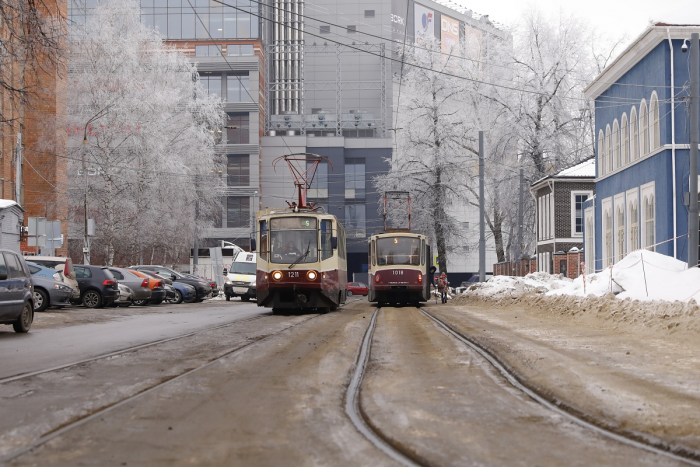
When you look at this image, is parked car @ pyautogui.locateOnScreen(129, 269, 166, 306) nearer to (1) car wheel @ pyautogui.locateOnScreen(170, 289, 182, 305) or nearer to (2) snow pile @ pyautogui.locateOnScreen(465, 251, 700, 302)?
(1) car wheel @ pyautogui.locateOnScreen(170, 289, 182, 305)

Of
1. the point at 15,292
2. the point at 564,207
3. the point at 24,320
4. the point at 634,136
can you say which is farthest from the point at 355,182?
the point at 15,292

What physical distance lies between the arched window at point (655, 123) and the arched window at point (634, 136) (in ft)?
6.93

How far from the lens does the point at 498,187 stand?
57469 millimetres

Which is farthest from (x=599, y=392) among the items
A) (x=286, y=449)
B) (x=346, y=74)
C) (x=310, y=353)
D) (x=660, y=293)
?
(x=346, y=74)

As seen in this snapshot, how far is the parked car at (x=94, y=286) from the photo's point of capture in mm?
29797

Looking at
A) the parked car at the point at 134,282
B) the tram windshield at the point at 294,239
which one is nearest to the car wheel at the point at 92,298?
the parked car at the point at 134,282

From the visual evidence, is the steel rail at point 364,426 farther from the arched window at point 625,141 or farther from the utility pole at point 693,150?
the arched window at point 625,141

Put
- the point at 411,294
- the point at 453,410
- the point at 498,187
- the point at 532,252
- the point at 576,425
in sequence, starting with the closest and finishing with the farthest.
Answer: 1. the point at 576,425
2. the point at 453,410
3. the point at 411,294
4. the point at 498,187
5. the point at 532,252

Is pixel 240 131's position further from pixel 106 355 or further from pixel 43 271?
pixel 106 355

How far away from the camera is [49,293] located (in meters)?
25.5

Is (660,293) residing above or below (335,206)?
below

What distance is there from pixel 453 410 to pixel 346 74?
99.4m

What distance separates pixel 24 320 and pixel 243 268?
2462 cm

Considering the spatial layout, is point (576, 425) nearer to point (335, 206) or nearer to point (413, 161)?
point (413, 161)
